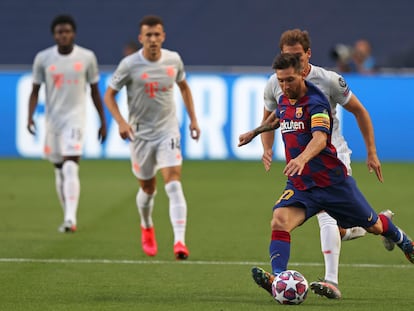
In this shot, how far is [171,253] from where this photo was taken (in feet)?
33.9

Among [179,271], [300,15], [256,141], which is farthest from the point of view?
[300,15]

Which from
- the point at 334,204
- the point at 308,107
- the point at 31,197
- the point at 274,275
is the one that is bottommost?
the point at 31,197

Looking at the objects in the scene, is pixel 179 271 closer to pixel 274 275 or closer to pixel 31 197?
pixel 274 275

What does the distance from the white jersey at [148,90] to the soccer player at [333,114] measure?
220 centimetres

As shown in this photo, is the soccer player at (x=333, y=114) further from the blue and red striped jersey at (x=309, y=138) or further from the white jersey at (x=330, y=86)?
the blue and red striped jersey at (x=309, y=138)

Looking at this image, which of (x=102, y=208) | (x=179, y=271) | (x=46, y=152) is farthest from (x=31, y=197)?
(x=179, y=271)

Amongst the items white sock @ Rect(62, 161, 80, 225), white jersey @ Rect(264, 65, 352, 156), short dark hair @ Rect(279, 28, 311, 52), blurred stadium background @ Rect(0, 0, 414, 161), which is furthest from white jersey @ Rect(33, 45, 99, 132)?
A: blurred stadium background @ Rect(0, 0, 414, 161)

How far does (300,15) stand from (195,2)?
95.8 inches

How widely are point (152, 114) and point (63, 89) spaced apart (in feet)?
7.99

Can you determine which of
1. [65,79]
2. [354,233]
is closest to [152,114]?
[65,79]

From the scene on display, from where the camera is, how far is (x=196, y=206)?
14.3 m

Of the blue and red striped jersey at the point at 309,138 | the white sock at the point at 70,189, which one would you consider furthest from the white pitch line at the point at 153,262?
the white sock at the point at 70,189

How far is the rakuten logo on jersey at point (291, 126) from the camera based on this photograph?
7.48 metres

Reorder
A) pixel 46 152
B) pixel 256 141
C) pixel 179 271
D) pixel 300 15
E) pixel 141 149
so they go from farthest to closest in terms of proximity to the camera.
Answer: pixel 300 15
pixel 256 141
pixel 46 152
pixel 141 149
pixel 179 271
